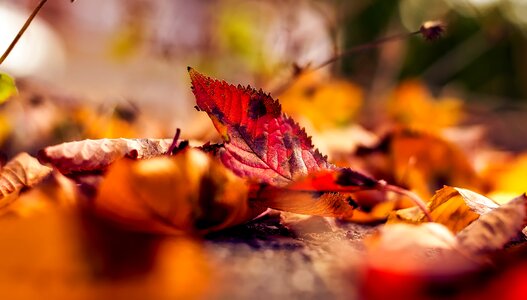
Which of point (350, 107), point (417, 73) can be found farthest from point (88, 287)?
point (417, 73)

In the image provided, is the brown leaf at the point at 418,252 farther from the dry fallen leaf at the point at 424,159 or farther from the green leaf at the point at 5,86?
the dry fallen leaf at the point at 424,159

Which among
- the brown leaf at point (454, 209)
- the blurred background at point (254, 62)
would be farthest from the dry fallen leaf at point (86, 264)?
the blurred background at point (254, 62)

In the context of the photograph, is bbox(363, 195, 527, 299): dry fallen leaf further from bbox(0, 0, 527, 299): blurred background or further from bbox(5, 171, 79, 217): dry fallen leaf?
bbox(5, 171, 79, 217): dry fallen leaf

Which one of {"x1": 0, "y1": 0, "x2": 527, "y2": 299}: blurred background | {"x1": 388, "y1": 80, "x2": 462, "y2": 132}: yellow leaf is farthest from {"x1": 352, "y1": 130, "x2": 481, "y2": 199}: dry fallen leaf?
{"x1": 388, "y1": 80, "x2": 462, "y2": 132}: yellow leaf

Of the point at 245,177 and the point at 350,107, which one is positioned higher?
the point at 350,107

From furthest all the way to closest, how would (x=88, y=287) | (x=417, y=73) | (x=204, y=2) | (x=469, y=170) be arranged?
1. (x=417, y=73)
2. (x=204, y=2)
3. (x=469, y=170)
4. (x=88, y=287)

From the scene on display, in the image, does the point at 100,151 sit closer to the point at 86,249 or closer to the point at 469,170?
the point at 86,249

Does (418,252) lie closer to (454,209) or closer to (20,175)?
(454,209)
